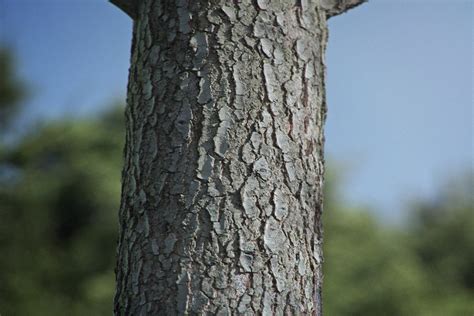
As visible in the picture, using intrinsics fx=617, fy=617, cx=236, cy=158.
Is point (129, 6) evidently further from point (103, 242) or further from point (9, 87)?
point (103, 242)

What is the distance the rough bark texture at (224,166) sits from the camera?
1.43 metres

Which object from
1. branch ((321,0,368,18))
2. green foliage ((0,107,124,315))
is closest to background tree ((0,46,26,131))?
green foliage ((0,107,124,315))

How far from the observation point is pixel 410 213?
15219 millimetres

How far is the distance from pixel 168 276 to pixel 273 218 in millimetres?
281

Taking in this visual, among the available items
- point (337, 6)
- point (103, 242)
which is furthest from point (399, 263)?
point (337, 6)

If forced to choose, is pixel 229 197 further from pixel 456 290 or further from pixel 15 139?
pixel 456 290

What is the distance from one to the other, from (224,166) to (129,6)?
0.59m

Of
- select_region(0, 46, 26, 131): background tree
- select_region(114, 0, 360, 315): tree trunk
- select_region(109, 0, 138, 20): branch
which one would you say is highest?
select_region(0, 46, 26, 131): background tree

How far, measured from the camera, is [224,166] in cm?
147

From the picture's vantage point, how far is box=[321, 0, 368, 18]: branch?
176 centimetres

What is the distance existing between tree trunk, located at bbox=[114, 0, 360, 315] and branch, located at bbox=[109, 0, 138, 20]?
107mm

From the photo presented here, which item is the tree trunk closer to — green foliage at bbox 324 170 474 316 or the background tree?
green foliage at bbox 324 170 474 316

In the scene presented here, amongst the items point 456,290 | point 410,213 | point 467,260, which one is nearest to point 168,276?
point 456,290

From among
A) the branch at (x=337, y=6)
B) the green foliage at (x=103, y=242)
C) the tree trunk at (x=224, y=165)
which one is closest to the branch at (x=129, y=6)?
the tree trunk at (x=224, y=165)
